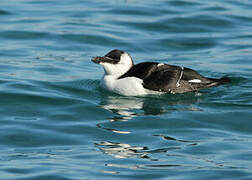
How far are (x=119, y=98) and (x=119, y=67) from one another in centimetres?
61

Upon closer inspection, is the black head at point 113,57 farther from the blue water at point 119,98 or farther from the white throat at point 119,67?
the blue water at point 119,98

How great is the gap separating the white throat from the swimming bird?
0.04m

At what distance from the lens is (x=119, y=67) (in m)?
11.4

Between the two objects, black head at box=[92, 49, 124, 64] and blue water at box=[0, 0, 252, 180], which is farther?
black head at box=[92, 49, 124, 64]

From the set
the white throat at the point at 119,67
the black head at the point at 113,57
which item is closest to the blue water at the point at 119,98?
the white throat at the point at 119,67

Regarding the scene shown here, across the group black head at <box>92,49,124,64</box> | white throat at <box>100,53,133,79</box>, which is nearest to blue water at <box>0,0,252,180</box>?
white throat at <box>100,53,133,79</box>

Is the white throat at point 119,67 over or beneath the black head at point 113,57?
beneath

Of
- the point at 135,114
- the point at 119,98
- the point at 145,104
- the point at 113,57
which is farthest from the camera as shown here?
the point at 113,57

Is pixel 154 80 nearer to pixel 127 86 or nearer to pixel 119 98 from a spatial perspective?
pixel 127 86

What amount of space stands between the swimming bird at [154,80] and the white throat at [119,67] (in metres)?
0.04

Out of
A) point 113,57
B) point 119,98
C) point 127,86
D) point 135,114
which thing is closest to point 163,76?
point 127,86

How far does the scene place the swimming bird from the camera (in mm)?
11008

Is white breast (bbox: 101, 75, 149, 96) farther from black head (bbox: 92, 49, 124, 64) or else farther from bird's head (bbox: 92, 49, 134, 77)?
black head (bbox: 92, 49, 124, 64)

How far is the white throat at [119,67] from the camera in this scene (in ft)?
37.3
